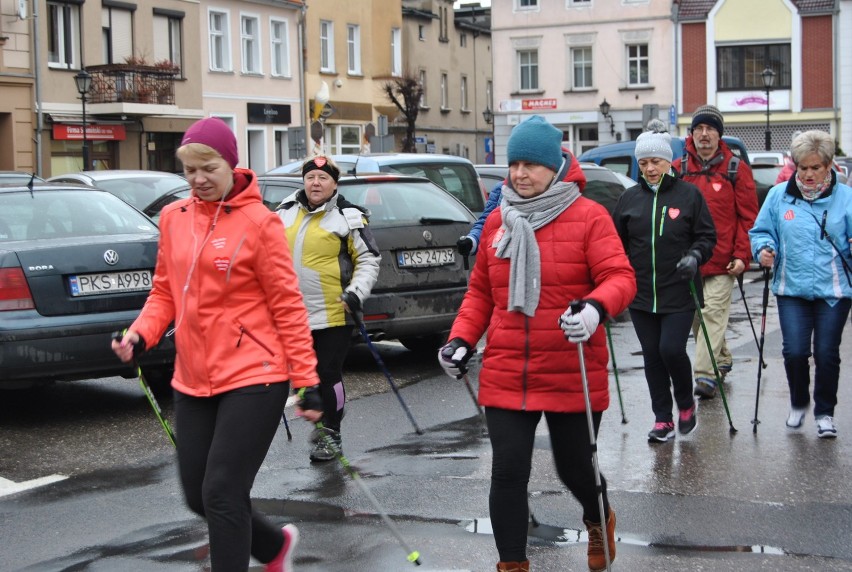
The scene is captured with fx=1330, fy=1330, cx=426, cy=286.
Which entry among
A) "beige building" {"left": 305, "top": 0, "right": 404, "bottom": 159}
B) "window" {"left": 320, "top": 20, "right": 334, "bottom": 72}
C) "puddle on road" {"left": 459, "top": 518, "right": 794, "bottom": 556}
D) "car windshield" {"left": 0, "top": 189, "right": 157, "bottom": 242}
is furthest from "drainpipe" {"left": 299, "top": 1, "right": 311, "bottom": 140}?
"puddle on road" {"left": 459, "top": 518, "right": 794, "bottom": 556}

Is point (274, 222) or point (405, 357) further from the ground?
point (274, 222)

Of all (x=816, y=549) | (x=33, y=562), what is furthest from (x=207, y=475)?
(x=816, y=549)

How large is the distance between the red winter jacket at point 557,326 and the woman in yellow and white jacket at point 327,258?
2.39 m

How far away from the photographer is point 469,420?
28.3 ft

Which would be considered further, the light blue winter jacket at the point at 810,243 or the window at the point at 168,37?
the window at the point at 168,37

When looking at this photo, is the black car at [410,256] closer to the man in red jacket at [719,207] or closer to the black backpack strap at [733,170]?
the man in red jacket at [719,207]

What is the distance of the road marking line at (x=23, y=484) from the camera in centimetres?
695

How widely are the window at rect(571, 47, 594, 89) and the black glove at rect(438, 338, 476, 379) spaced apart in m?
54.1

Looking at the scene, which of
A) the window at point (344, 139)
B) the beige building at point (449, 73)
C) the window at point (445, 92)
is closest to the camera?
the window at point (344, 139)

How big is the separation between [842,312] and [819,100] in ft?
158

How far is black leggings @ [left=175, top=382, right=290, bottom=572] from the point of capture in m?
4.45

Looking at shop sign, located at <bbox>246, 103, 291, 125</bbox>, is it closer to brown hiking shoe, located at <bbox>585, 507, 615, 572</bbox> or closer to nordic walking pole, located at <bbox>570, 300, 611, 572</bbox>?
brown hiking shoe, located at <bbox>585, 507, 615, 572</bbox>

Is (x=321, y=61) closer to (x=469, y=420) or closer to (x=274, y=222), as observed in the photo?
(x=469, y=420)

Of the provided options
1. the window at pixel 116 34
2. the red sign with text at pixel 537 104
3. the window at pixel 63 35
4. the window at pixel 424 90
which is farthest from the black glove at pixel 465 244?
the window at pixel 424 90
